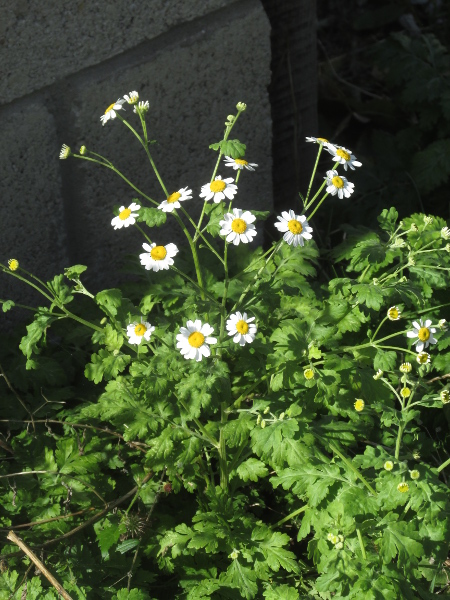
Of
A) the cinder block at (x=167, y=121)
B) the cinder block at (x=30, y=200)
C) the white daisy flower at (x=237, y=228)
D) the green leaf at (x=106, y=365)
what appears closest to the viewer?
the white daisy flower at (x=237, y=228)

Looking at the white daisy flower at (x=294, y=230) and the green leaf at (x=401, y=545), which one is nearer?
the green leaf at (x=401, y=545)

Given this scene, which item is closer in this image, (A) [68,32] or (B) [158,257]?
(B) [158,257]

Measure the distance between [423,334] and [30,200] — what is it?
153cm

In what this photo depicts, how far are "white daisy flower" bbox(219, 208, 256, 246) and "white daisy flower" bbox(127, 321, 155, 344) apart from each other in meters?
0.33

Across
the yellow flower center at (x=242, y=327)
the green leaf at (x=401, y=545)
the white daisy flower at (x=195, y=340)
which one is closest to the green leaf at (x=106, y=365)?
the white daisy flower at (x=195, y=340)

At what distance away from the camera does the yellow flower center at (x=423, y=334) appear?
2129mm

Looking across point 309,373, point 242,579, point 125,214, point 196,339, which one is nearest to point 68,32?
point 125,214

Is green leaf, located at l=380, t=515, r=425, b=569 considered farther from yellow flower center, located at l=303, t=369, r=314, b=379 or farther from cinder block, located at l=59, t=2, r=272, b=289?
cinder block, located at l=59, t=2, r=272, b=289

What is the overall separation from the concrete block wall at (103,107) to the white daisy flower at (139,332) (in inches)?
37.8

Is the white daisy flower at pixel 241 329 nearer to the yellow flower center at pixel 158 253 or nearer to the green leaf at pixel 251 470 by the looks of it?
the yellow flower center at pixel 158 253

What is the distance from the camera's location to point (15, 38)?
8.58 feet

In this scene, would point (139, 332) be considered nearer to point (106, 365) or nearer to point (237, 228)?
point (106, 365)

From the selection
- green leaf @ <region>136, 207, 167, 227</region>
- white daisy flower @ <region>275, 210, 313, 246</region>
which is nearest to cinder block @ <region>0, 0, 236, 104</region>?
green leaf @ <region>136, 207, 167, 227</region>

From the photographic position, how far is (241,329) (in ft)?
6.58
